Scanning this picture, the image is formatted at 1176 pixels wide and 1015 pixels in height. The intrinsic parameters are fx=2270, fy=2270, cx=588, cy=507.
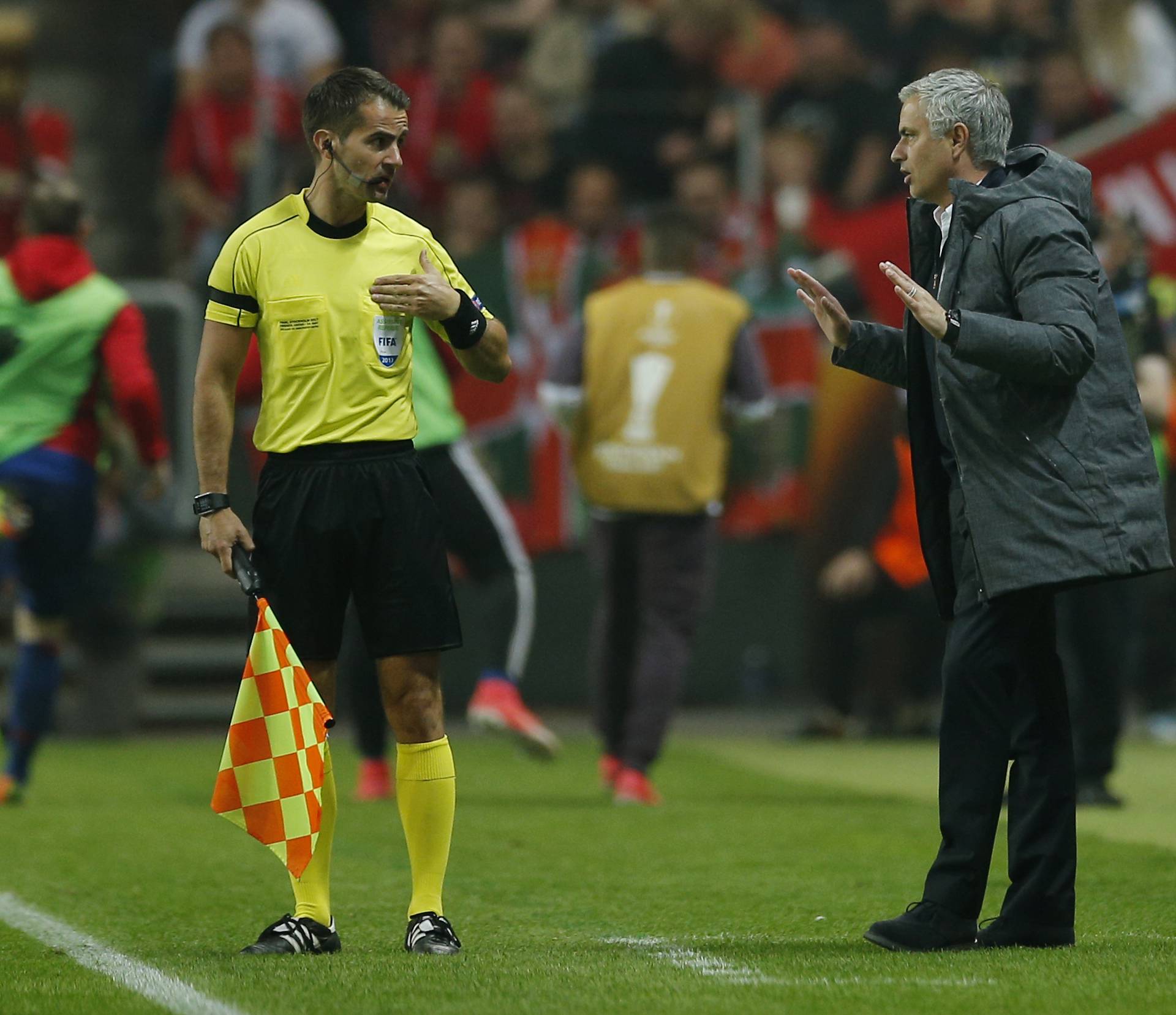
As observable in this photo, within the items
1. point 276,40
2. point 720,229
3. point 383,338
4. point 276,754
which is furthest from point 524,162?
point 276,754

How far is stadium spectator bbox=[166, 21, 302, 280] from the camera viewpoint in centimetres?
1359

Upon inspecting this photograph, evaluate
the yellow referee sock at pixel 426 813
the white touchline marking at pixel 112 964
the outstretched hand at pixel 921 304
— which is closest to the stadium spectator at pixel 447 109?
the white touchline marking at pixel 112 964

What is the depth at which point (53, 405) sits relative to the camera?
8828 millimetres

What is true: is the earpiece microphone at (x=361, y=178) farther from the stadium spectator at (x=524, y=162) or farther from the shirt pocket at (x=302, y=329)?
the stadium spectator at (x=524, y=162)

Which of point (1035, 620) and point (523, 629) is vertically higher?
point (1035, 620)

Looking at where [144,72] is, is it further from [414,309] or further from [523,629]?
[414,309]

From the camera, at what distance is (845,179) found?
1384 cm

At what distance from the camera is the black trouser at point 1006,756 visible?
204 inches

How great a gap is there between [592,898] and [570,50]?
29.8 ft

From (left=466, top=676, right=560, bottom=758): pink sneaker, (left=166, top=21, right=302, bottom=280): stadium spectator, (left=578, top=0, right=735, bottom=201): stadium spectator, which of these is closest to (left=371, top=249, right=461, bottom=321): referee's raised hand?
(left=466, top=676, right=560, bottom=758): pink sneaker

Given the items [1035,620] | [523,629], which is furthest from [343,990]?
[523,629]

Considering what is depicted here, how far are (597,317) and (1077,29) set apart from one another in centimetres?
634

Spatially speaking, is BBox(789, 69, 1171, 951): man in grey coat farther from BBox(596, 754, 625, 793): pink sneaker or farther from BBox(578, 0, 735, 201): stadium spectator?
BBox(578, 0, 735, 201): stadium spectator

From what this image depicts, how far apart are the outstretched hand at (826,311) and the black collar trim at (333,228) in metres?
1.02
